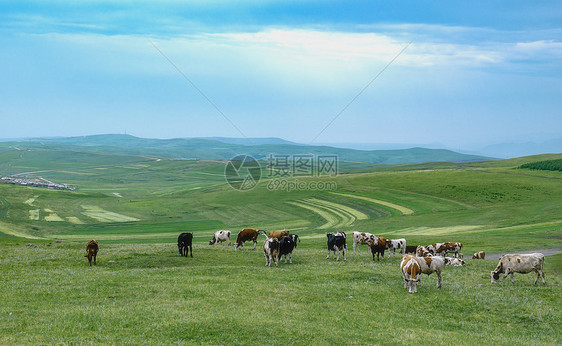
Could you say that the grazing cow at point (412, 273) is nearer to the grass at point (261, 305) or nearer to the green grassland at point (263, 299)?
the grass at point (261, 305)

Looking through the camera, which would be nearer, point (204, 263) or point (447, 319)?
point (447, 319)

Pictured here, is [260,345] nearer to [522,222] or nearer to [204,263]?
[204,263]

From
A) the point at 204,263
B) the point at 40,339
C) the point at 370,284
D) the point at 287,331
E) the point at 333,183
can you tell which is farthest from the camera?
the point at 333,183

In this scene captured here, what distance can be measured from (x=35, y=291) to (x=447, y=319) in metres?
19.4

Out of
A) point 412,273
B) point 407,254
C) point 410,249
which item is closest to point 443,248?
point 410,249

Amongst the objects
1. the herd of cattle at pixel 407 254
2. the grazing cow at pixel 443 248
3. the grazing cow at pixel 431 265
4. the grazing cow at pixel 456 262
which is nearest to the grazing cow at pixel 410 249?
the herd of cattle at pixel 407 254

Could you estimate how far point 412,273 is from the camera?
21.3 m

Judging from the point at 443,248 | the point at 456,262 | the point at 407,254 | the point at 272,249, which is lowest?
the point at 443,248

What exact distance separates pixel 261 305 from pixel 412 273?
8.31 m

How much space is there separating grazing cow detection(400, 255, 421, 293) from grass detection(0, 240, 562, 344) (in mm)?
419

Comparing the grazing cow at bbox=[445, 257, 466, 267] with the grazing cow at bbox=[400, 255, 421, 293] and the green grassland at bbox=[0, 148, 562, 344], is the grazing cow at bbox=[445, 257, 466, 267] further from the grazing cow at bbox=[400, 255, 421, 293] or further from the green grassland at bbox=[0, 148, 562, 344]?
the grazing cow at bbox=[400, 255, 421, 293]

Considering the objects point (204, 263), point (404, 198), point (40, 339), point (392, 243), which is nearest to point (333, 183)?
point (404, 198)

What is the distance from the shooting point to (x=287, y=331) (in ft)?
50.1

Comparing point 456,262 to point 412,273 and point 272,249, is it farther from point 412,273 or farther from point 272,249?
point 272,249
